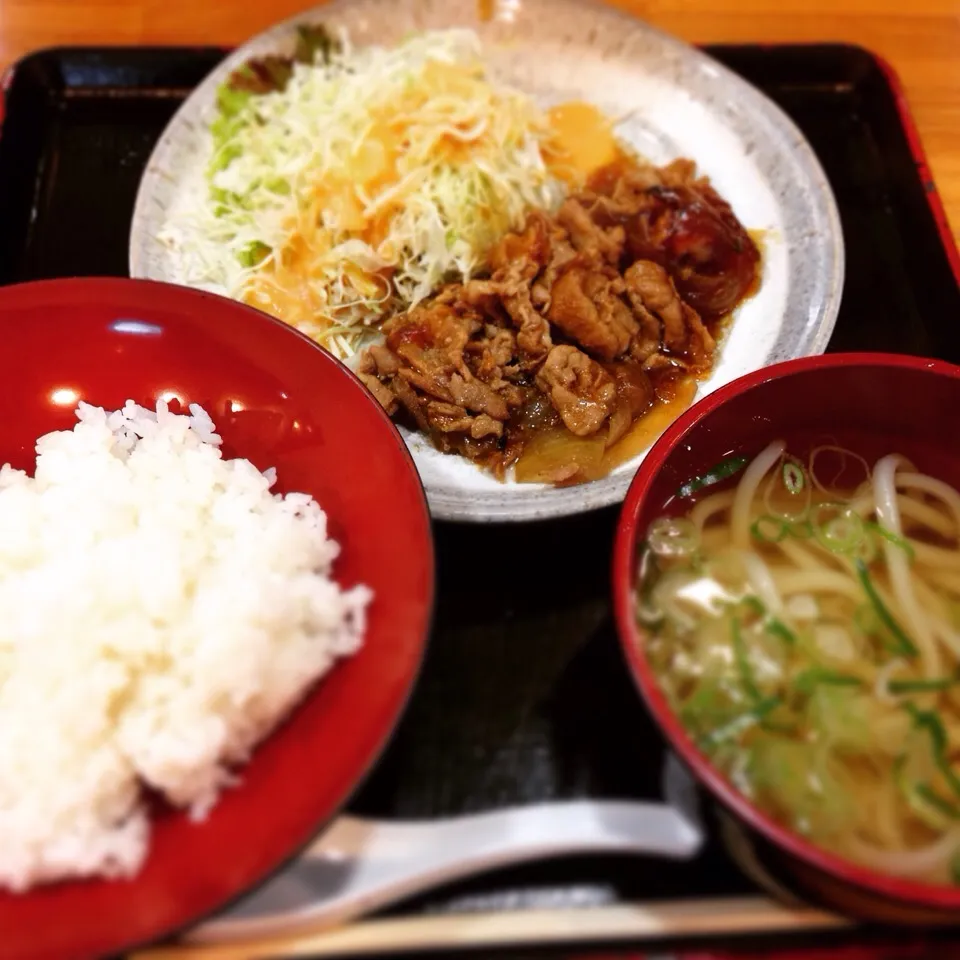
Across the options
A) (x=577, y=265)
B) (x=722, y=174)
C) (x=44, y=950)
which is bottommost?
(x=44, y=950)

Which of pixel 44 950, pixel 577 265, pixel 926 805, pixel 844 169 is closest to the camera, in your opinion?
pixel 44 950

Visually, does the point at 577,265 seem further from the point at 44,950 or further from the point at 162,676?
the point at 44,950

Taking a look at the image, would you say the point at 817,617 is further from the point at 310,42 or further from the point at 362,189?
the point at 310,42

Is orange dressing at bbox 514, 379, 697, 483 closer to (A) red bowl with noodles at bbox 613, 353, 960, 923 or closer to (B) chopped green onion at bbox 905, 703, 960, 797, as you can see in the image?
(A) red bowl with noodles at bbox 613, 353, 960, 923

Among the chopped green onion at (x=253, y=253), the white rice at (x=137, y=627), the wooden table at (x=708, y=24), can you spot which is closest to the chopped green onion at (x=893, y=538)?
the white rice at (x=137, y=627)

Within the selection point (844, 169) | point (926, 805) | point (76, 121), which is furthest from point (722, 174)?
point (76, 121)

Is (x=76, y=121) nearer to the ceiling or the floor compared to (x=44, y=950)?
nearer to the ceiling

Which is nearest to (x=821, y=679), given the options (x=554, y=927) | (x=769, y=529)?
(x=769, y=529)
